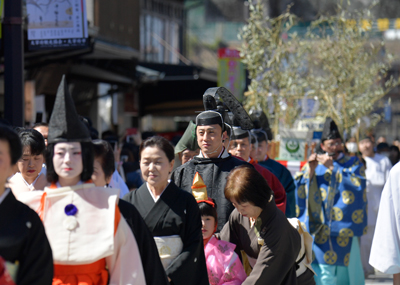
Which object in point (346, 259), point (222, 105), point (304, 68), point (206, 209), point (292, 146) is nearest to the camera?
point (206, 209)

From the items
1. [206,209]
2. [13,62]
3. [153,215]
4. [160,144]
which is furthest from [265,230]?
[13,62]

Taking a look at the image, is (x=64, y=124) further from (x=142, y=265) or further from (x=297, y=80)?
(x=297, y=80)

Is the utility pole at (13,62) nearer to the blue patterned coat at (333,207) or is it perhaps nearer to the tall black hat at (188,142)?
the tall black hat at (188,142)

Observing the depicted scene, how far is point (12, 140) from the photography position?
2.51 m

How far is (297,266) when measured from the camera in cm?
385

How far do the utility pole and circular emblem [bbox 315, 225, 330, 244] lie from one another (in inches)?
137

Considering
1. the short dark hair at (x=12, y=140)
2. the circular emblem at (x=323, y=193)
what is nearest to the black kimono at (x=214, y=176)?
the short dark hair at (x=12, y=140)

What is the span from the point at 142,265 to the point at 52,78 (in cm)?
996

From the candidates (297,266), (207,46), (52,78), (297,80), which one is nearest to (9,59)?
(297,266)

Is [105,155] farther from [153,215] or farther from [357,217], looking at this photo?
[357,217]

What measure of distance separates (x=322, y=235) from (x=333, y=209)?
12.6 inches

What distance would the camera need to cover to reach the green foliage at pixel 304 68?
30.7 ft

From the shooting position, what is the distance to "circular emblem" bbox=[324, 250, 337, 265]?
6430 mm

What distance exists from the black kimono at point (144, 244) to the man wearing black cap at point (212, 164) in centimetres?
131
